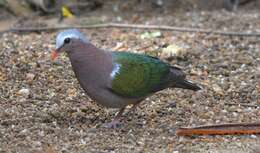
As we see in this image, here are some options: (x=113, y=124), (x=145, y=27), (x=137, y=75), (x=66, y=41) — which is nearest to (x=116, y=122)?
(x=113, y=124)

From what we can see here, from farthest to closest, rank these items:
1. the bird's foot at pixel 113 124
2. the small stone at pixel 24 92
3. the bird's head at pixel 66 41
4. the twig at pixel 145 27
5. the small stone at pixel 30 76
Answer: the twig at pixel 145 27 → the small stone at pixel 30 76 → the small stone at pixel 24 92 → the bird's foot at pixel 113 124 → the bird's head at pixel 66 41

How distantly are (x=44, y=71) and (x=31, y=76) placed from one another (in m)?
0.20

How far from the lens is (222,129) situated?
207 inches

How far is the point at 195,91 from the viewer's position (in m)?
6.19

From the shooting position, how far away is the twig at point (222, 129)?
5.21 metres

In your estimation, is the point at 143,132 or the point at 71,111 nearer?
the point at 143,132

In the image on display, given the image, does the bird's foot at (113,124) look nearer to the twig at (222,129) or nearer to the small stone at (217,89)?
the twig at (222,129)

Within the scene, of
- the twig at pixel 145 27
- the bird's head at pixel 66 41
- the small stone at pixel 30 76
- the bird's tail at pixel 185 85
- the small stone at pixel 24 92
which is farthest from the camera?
the twig at pixel 145 27

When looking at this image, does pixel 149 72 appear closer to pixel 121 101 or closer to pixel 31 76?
pixel 121 101

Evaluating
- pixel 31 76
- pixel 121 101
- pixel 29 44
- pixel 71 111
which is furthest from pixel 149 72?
pixel 29 44

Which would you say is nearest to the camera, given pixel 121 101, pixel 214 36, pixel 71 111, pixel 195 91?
pixel 121 101

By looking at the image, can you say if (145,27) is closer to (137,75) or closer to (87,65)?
(137,75)

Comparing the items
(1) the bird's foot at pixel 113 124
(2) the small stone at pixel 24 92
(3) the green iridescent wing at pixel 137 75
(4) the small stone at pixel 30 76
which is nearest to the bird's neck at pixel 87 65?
(3) the green iridescent wing at pixel 137 75

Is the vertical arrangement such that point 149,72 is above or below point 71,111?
above
